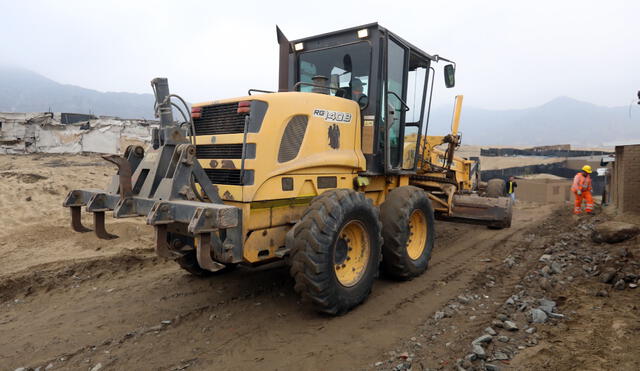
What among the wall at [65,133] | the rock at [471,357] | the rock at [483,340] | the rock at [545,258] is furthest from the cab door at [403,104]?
the wall at [65,133]

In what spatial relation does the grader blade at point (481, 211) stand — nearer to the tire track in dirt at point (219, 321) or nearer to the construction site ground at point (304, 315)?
the construction site ground at point (304, 315)

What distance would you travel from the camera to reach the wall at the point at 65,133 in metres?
18.7

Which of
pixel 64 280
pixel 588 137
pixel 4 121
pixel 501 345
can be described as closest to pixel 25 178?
pixel 64 280

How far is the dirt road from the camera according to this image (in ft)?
11.4

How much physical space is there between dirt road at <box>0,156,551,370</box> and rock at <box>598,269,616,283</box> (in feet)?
4.71

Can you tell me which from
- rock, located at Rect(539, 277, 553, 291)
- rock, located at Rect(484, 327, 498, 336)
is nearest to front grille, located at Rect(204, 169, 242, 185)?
rock, located at Rect(484, 327, 498, 336)

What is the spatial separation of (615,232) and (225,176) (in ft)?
20.9

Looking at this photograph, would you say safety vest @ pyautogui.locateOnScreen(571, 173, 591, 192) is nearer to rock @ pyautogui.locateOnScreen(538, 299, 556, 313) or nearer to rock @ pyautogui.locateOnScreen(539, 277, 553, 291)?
rock @ pyautogui.locateOnScreen(539, 277, 553, 291)

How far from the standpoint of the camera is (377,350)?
3.49m

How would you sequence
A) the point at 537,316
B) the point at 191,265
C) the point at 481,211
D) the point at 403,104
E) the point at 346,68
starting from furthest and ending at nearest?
the point at 481,211, the point at 403,104, the point at 346,68, the point at 191,265, the point at 537,316

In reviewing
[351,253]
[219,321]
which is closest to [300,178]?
[351,253]

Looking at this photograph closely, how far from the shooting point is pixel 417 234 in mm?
5707

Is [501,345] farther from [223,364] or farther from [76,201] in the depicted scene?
[76,201]

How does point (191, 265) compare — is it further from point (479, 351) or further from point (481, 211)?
point (481, 211)
